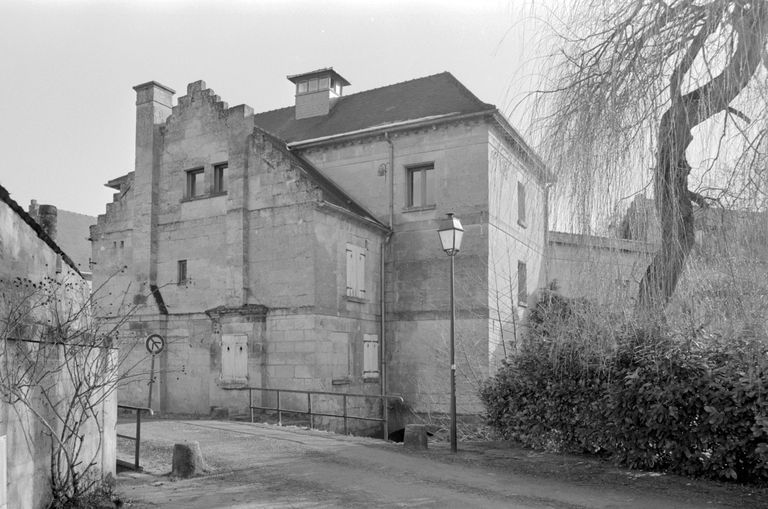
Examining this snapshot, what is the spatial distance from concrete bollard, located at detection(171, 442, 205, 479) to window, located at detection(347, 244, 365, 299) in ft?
32.3

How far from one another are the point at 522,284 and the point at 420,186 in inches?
186

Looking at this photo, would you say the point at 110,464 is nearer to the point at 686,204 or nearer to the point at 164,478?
the point at 164,478

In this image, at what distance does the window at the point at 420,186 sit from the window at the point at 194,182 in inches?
256

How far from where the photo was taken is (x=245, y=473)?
9.92m

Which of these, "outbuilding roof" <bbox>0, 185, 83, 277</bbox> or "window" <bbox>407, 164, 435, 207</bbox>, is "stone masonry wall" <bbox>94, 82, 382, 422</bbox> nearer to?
"window" <bbox>407, 164, 435, 207</bbox>

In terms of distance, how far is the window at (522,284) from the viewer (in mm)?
21828

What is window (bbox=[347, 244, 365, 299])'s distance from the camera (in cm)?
1950

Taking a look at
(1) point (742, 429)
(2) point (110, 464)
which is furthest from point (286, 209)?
(1) point (742, 429)

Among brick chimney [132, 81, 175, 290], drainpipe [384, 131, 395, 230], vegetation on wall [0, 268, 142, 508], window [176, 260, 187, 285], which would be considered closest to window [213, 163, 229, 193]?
brick chimney [132, 81, 175, 290]

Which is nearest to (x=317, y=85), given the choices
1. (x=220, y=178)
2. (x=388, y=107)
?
(x=388, y=107)

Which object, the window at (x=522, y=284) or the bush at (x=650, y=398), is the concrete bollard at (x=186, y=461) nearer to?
the bush at (x=650, y=398)

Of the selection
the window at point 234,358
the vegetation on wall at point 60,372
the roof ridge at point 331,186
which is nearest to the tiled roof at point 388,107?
the roof ridge at point 331,186

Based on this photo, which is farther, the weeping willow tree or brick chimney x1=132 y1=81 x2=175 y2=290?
brick chimney x1=132 y1=81 x2=175 y2=290

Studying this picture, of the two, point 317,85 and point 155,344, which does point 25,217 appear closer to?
point 155,344
